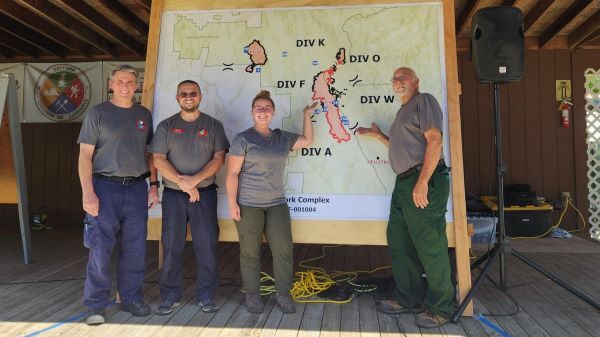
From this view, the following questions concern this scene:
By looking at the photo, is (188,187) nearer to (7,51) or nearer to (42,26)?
(42,26)

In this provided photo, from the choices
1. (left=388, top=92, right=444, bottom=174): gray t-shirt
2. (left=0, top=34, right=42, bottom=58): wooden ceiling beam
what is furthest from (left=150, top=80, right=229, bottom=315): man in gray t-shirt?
(left=0, top=34, right=42, bottom=58): wooden ceiling beam

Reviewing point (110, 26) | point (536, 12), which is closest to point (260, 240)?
point (110, 26)

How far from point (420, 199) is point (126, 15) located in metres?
4.22

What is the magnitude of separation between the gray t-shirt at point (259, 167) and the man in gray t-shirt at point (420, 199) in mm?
716

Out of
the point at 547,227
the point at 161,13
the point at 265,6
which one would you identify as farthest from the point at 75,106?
the point at 547,227

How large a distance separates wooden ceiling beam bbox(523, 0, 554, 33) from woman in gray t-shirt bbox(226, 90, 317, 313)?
370 cm

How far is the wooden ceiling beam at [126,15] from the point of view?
437 cm

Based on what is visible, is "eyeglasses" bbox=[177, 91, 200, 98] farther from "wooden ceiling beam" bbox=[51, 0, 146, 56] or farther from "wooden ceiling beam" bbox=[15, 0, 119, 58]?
"wooden ceiling beam" bbox=[15, 0, 119, 58]

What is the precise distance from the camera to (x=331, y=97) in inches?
106

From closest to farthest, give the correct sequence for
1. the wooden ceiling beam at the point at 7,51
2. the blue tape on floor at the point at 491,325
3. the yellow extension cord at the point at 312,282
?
the blue tape on floor at the point at 491,325, the yellow extension cord at the point at 312,282, the wooden ceiling beam at the point at 7,51

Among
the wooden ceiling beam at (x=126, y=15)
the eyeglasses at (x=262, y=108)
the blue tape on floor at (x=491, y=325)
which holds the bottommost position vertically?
the blue tape on floor at (x=491, y=325)

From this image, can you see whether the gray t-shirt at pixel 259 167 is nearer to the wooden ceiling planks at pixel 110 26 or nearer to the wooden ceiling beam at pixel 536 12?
the wooden ceiling planks at pixel 110 26

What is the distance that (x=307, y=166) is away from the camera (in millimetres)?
2688

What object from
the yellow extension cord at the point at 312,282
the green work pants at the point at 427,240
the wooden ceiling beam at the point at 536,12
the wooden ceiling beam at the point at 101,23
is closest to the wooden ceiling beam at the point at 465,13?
the wooden ceiling beam at the point at 536,12
